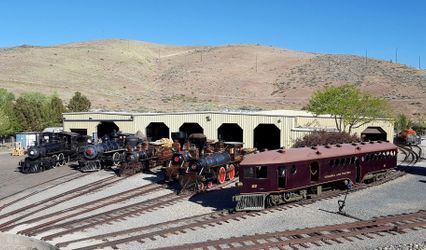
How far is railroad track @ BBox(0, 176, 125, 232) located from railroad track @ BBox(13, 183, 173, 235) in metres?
0.79

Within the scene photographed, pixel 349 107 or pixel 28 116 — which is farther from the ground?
pixel 349 107

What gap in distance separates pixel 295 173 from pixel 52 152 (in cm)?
2154

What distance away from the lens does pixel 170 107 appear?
83.5 meters

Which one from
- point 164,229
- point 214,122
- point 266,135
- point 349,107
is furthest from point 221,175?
point 266,135

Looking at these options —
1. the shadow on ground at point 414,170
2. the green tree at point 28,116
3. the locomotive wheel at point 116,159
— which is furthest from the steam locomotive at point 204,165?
the green tree at point 28,116

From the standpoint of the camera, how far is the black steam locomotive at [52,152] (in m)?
32.1

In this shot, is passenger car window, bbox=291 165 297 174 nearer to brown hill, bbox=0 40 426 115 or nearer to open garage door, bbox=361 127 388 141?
open garage door, bbox=361 127 388 141

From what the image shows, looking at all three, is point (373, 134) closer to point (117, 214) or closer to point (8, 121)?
point (117, 214)

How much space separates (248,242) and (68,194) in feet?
42.6

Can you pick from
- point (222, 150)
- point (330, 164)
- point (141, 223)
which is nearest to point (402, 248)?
point (330, 164)

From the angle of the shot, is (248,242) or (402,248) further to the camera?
(248,242)

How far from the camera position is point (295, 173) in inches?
799

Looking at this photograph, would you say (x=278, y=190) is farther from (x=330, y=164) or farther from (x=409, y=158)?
(x=409, y=158)

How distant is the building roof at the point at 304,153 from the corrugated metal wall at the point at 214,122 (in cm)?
831
